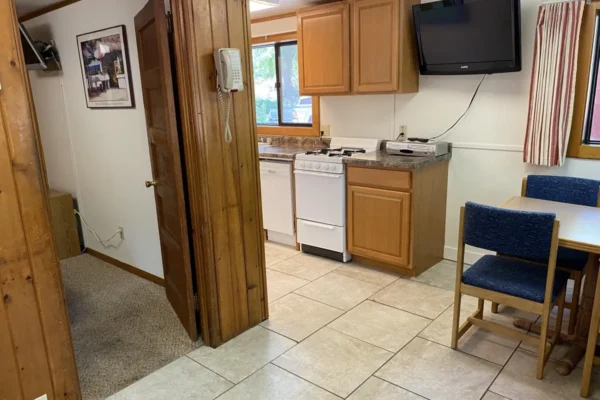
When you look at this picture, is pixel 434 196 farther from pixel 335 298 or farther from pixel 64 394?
pixel 64 394

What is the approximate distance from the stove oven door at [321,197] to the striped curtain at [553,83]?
1.42m

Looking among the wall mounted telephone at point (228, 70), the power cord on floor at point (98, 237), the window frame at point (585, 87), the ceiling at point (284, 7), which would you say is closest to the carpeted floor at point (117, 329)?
the power cord on floor at point (98, 237)

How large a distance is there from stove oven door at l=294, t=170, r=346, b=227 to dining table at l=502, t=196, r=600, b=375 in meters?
1.39

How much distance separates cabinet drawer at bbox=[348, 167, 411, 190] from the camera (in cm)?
322

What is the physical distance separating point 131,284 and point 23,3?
246 centimetres

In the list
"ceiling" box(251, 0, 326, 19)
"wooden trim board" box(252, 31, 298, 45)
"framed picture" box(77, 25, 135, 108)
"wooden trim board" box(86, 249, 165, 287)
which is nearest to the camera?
"framed picture" box(77, 25, 135, 108)

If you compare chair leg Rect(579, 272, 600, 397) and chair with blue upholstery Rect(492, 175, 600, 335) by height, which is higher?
chair with blue upholstery Rect(492, 175, 600, 335)

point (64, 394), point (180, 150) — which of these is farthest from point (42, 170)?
point (64, 394)

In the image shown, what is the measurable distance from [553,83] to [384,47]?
4.04 feet

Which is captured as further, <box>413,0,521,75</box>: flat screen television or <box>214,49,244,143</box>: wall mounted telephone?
<box>413,0,521,75</box>: flat screen television

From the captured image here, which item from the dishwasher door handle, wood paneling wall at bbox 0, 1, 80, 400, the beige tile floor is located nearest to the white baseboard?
the beige tile floor

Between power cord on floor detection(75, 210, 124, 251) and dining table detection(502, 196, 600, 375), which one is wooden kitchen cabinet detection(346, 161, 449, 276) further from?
power cord on floor detection(75, 210, 124, 251)

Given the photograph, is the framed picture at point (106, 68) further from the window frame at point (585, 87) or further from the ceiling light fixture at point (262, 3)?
the window frame at point (585, 87)

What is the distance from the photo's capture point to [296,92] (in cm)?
455
